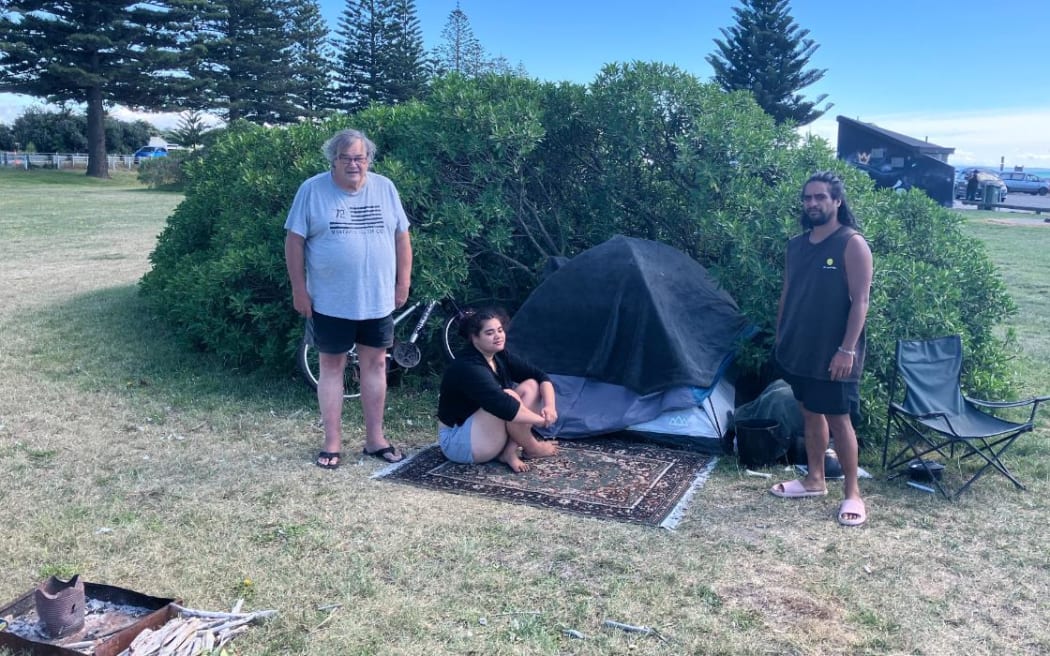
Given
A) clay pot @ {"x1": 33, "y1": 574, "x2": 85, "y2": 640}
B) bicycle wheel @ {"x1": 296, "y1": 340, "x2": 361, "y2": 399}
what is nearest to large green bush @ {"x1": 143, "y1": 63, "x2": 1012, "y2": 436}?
bicycle wheel @ {"x1": 296, "y1": 340, "x2": 361, "y2": 399}

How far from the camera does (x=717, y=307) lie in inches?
236

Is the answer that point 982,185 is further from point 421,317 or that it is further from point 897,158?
point 421,317

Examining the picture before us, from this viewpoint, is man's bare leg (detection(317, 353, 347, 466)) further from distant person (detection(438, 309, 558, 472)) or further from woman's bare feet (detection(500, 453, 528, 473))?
woman's bare feet (detection(500, 453, 528, 473))

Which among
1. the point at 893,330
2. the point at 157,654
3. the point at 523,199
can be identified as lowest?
the point at 157,654

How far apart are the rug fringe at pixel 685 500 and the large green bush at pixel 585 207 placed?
103 cm

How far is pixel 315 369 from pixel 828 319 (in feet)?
12.2

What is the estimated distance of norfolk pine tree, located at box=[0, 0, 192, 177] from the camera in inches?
1455

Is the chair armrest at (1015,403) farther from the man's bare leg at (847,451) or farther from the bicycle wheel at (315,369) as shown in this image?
the bicycle wheel at (315,369)

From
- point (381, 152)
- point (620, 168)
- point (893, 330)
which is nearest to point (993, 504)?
point (893, 330)

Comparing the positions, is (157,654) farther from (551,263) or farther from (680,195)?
(680,195)

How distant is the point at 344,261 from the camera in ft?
15.2

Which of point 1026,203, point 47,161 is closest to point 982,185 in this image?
point 1026,203

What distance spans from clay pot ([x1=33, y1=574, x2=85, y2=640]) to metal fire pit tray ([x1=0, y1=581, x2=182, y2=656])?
3 centimetres

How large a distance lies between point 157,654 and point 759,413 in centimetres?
357
